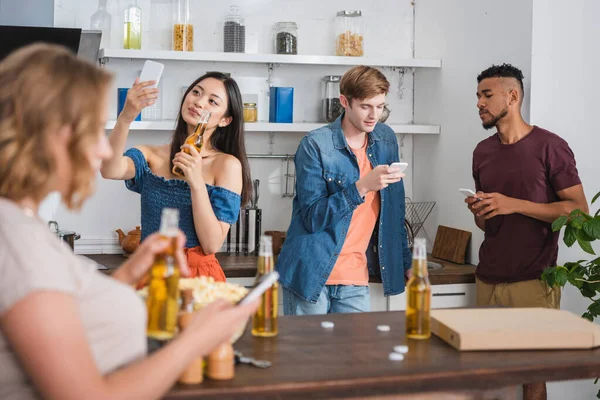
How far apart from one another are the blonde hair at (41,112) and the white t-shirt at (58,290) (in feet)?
0.26

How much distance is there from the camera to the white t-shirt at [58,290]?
1.17 metres

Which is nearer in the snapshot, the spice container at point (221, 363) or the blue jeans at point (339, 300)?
the spice container at point (221, 363)

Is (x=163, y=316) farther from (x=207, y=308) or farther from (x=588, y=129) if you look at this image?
(x=588, y=129)

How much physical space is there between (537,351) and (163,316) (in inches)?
34.4

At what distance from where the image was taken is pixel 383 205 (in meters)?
3.31

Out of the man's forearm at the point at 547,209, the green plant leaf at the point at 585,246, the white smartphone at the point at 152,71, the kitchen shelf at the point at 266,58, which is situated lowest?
the green plant leaf at the point at 585,246

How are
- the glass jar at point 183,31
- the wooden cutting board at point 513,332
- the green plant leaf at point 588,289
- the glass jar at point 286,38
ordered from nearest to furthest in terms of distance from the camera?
the wooden cutting board at point 513,332
the green plant leaf at point 588,289
the glass jar at point 183,31
the glass jar at point 286,38

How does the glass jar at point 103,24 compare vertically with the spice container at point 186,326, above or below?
above

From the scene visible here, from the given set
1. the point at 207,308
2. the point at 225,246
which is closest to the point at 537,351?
the point at 207,308

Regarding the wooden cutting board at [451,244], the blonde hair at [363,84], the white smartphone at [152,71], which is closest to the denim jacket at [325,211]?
the blonde hair at [363,84]

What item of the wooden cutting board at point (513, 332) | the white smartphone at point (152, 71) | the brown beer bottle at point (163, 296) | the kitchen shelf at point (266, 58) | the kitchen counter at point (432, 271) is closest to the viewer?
the brown beer bottle at point (163, 296)

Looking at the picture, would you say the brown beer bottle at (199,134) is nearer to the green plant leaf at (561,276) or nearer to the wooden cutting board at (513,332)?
the wooden cutting board at (513,332)

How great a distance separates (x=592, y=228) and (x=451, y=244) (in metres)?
1.26

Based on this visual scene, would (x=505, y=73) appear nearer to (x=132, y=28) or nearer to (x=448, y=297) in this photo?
(x=448, y=297)
